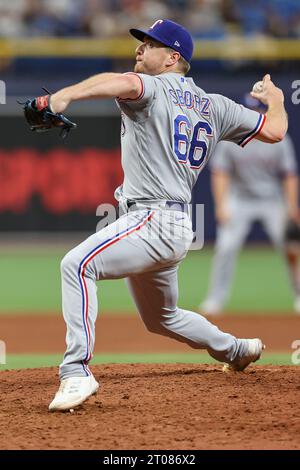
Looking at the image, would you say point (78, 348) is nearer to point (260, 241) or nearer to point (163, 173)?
point (163, 173)

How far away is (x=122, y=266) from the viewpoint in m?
4.68

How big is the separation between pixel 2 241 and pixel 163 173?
11123 millimetres

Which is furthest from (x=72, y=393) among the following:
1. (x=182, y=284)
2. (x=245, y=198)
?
(x=182, y=284)

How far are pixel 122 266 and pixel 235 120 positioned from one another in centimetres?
118

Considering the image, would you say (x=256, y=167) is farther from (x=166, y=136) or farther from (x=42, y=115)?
(x=42, y=115)

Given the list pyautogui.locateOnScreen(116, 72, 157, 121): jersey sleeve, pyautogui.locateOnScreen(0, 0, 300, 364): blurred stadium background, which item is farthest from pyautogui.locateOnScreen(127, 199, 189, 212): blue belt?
pyautogui.locateOnScreen(0, 0, 300, 364): blurred stadium background

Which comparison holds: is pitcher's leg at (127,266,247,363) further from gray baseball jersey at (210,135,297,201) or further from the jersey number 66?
gray baseball jersey at (210,135,297,201)

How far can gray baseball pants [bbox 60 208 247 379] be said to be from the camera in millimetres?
4621

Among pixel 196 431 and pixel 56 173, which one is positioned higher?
pixel 56 173

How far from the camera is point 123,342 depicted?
8164 millimetres

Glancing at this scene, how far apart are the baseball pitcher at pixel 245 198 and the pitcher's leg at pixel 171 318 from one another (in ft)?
13.7

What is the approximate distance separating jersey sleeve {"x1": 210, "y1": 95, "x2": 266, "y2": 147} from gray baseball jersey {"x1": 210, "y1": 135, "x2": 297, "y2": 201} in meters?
4.63

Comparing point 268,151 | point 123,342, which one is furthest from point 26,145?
point 123,342

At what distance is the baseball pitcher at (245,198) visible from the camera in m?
9.83
